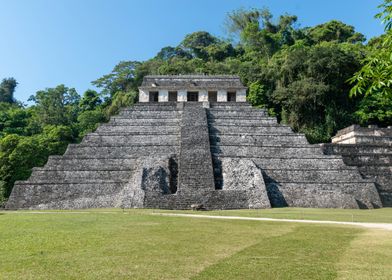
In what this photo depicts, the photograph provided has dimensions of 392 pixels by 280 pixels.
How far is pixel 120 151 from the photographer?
2400 centimetres

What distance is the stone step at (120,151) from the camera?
2372cm

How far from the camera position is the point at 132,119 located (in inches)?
1167

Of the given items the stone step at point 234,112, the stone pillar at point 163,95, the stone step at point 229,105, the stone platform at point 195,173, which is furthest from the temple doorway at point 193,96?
the stone platform at point 195,173

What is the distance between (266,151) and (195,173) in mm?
5709

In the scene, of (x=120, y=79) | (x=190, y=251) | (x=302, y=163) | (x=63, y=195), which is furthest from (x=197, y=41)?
(x=190, y=251)

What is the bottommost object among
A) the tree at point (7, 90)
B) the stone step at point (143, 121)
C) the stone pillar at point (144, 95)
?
the stone step at point (143, 121)

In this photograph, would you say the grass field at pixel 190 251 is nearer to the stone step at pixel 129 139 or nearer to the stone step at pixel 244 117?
the stone step at pixel 129 139

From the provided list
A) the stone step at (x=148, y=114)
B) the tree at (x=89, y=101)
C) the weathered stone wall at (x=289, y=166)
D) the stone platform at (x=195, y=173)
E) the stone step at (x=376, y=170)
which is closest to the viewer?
the stone platform at (x=195, y=173)

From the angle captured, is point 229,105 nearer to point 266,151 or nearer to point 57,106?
point 266,151

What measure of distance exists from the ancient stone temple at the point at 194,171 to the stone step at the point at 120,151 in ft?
0.20

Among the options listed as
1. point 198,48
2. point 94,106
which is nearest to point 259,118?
point 94,106

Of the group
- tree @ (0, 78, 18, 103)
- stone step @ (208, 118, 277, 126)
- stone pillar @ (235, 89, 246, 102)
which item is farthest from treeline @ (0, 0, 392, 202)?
tree @ (0, 78, 18, 103)

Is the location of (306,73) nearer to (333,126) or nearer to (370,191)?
(333,126)

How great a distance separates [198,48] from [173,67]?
60.6 feet
